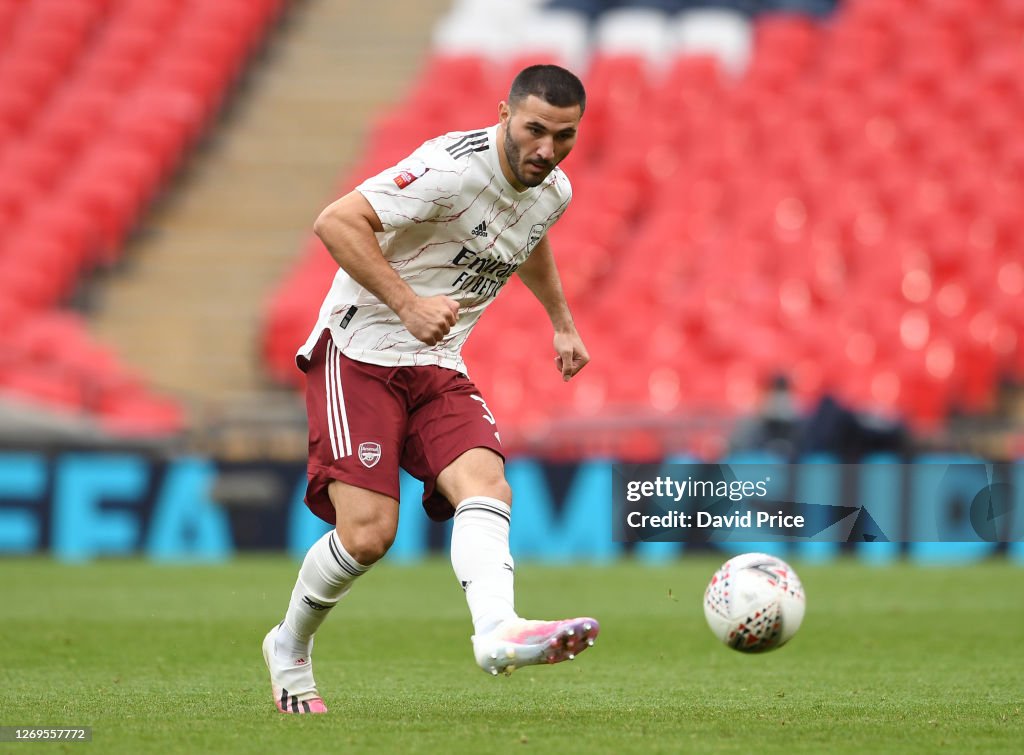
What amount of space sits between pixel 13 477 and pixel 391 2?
1114cm

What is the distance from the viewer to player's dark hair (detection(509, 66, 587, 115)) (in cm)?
456

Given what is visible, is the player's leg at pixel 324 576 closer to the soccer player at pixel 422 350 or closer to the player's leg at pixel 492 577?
the soccer player at pixel 422 350

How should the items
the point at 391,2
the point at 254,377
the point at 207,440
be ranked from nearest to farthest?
the point at 207,440
the point at 254,377
the point at 391,2

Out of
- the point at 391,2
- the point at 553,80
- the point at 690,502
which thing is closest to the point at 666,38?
the point at 391,2

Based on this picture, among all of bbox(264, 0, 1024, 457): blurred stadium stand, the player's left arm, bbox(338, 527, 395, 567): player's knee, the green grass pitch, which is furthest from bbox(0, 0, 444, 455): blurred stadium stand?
bbox(338, 527, 395, 567): player's knee

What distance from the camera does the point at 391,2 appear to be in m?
21.8

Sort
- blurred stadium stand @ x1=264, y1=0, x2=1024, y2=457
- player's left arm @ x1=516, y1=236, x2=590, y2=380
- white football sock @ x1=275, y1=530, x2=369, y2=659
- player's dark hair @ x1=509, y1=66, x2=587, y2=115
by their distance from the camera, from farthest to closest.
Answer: blurred stadium stand @ x1=264, y1=0, x2=1024, y2=457, player's left arm @ x1=516, y1=236, x2=590, y2=380, white football sock @ x1=275, y1=530, x2=369, y2=659, player's dark hair @ x1=509, y1=66, x2=587, y2=115

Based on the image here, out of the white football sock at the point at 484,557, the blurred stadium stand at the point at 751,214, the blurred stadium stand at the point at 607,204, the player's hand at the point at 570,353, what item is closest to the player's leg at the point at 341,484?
the white football sock at the point at 484,557

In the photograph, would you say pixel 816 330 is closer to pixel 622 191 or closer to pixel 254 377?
→ pixel 622 191

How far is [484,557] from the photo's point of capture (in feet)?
15.0

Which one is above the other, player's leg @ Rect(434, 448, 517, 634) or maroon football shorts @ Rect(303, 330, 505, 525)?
maroon football shorts @ Rect(303, 330, 505, 525)

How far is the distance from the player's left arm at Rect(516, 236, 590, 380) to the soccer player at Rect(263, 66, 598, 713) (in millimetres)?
202

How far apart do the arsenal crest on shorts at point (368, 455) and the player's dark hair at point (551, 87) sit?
1.06 meters

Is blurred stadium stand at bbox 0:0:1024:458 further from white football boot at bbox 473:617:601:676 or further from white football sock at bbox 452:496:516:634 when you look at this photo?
white football boot at bbox 473:617:601:676
